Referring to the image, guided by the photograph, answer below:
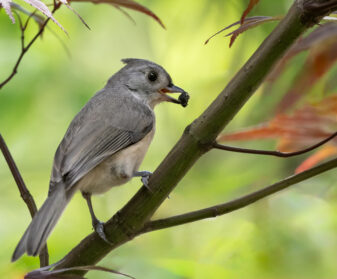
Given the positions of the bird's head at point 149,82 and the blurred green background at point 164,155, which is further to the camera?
the blurred green background at point 164,155

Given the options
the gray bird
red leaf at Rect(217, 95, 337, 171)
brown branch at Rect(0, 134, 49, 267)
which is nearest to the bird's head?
the gray bird

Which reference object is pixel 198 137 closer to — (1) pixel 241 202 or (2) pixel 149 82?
(1) pixel 241 202

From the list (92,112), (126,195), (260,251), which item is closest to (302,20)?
(92,112)

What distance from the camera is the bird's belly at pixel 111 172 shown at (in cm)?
193

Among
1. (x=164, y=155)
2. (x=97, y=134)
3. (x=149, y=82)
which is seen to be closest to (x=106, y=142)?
(x=97, y=134)

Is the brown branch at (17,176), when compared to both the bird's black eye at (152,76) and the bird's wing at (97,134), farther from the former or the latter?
the bird's black eye at (152,76)

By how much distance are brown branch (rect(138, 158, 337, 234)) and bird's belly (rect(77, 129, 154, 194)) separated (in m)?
0.59

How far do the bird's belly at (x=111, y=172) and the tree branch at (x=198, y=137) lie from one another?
50cm

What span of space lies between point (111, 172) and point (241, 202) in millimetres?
732

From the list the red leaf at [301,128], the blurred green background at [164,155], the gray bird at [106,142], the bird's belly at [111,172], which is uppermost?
the red leaf at [301,128]

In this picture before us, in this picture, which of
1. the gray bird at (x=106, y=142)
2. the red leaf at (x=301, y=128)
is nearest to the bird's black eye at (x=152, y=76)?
the gray bird at (x=106, y=142)

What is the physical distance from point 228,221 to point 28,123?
3.98 feet

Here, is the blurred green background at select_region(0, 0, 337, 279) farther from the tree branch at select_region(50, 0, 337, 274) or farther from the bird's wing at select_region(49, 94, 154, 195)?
the tree branch at select_region(50, 0, 337, 274)

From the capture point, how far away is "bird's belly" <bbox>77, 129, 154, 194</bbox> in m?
1.93
